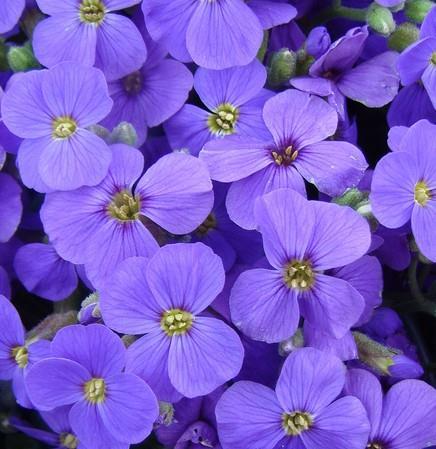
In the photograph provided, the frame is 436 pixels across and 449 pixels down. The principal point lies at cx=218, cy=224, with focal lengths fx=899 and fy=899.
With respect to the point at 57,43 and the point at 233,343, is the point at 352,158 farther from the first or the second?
the point at 57,43

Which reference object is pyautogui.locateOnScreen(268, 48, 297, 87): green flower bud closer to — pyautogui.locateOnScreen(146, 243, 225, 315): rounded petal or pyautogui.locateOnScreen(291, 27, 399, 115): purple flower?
pyautogui.locateOnScreen(291, 27, 399, 115): purple flower

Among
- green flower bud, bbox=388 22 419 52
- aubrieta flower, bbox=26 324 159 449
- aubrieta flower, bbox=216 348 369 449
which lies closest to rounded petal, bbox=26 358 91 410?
aubrieta flower, bbox=26 324 159 449

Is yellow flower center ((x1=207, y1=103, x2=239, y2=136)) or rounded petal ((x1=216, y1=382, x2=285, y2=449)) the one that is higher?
yellow flower center ((x1=207, y1=103, x2=239, y2=136))

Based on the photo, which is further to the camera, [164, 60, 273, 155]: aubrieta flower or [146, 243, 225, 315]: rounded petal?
[164, 60, 273, 155]: aubrieta flower

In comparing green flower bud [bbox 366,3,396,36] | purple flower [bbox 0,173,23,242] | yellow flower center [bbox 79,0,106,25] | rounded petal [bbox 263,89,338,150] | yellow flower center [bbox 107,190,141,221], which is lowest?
purple flower [bbox 0,173,23,242]

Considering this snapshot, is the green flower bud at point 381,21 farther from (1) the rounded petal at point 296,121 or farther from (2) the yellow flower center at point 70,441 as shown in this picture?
Result: (2) the yellow flower center at point 70,441

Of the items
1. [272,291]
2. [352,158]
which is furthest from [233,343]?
[352,158]

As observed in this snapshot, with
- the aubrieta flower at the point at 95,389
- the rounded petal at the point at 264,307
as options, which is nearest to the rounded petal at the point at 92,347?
the aubrieta flower at the point at 95,389

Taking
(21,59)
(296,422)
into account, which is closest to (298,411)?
(296,422)
